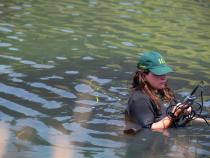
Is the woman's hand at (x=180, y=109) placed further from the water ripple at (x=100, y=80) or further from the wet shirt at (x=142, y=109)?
the water ripple at (x=100, y=80)

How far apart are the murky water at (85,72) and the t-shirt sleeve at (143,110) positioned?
25cm

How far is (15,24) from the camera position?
1566cm

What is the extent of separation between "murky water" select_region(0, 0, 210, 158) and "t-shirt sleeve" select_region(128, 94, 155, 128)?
25cm

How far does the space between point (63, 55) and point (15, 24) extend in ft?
12.1

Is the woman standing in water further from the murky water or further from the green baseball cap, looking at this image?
the murky water

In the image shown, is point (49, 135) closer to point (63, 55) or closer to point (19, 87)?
point (19, 87)

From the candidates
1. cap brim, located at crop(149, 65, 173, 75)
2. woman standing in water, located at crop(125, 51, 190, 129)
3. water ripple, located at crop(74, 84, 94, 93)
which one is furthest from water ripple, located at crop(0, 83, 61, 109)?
cap brim, located at crop(149, 65, 173, 75)

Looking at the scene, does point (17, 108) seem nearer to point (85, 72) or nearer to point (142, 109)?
point (142, 109)

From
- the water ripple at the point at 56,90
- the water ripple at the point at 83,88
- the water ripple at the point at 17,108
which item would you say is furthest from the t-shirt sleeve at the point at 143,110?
the water ripple at the point at 83,88

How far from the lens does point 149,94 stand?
7.60 meters

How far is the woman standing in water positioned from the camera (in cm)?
750

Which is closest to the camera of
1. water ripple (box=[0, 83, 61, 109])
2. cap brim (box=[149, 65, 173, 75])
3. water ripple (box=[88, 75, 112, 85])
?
cap brim (box=[149, 65, 173, 75])

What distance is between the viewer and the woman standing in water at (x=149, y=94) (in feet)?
24.6

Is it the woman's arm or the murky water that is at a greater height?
the woman's arm
